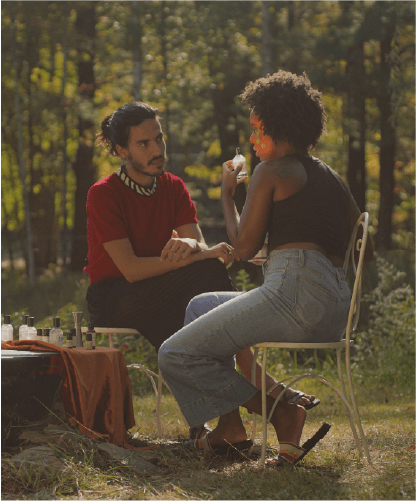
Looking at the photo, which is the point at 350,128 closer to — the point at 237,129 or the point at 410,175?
the point at 237,129

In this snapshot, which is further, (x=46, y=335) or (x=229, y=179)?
(x=46, y=335)

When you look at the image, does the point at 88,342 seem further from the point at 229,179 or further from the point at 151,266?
the point at 229,179

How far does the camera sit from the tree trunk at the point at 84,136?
46.0 ft

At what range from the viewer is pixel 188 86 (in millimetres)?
13930

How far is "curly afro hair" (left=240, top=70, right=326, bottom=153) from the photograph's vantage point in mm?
3207

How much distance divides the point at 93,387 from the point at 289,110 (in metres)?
1.63

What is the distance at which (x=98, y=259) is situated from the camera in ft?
13.1

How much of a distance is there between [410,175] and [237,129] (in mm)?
5221

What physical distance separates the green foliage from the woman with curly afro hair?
120 inches

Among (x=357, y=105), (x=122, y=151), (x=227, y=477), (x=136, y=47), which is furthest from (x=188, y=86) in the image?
(x=227, y=477)

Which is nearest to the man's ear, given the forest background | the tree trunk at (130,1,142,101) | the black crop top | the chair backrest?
the black crop top

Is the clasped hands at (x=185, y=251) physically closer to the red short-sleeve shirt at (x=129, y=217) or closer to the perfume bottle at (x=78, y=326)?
the red short-sleeve shirt at (x=129, y=217)

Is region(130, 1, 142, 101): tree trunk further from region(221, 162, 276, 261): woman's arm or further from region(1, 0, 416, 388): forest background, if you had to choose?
region(221, 162, 276, 261): woman's arm

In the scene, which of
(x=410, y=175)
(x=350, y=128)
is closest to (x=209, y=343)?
(x=350, y=128)
